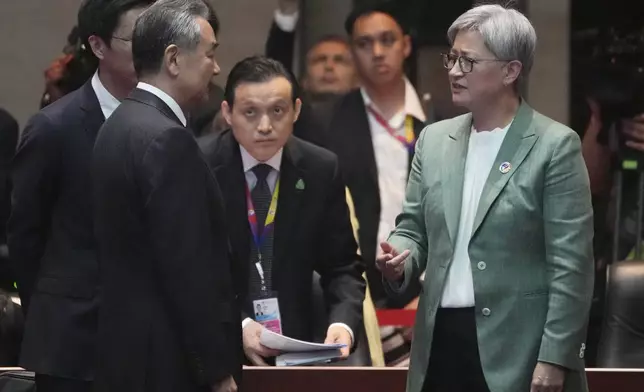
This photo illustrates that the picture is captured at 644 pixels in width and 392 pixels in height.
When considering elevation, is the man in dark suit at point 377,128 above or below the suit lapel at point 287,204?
above

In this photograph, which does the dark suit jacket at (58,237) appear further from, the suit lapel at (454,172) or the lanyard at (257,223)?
the suit lapel at (454,172)

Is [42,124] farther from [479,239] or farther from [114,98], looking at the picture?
[479,239]

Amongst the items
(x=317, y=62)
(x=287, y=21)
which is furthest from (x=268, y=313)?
(x=287, y=21)

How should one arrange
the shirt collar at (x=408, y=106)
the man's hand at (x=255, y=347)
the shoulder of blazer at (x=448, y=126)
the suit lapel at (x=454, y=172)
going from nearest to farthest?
1. the suit lapel at (x=454, y=172)
2. the shoulder of blazer at (x=448, y=126)
3. the man's hand at (x=255, y=347)
4. the shirt collar at (x=408, y=106)

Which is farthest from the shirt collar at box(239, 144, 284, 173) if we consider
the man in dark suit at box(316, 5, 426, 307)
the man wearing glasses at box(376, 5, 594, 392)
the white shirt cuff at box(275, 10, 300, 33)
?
the white shirt cuff at box(275, 10, 300, 33)

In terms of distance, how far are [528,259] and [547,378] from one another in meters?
0.28

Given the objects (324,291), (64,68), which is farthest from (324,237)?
(64,68)

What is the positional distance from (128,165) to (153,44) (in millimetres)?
305

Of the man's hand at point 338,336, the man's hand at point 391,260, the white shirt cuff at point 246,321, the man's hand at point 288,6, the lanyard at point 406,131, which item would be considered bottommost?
the man's hand at point 338,336

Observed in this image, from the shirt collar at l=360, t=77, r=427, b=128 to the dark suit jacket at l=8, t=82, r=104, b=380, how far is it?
7.19ft

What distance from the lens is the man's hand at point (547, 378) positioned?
8.64 ft

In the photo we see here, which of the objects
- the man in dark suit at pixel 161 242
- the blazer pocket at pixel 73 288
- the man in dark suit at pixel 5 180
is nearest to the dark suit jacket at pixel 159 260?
the man in dark suit at pixel 161 242

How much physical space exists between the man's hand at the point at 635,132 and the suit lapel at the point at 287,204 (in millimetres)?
2101

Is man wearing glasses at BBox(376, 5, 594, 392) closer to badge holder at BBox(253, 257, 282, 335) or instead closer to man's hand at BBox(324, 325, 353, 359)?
man's hand at BBox(324, 325, 353, 359)
